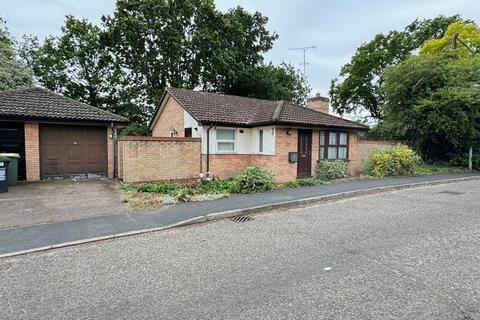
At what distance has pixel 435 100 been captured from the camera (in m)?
15.4

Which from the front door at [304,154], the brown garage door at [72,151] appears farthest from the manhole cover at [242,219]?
the brown garage door at [72,151]

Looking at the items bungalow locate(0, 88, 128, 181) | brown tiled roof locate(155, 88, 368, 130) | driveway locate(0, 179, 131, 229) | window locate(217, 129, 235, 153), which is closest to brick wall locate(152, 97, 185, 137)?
brown tiled roof locate(155, 88, 368, 130)

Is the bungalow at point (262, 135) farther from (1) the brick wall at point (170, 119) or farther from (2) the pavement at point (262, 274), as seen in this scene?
(2) the pavement at point (262, 274)

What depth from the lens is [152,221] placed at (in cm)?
611

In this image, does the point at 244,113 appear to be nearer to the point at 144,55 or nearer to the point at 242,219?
the point at 242,219

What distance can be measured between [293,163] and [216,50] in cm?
1472

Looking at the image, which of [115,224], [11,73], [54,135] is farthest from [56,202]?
[11,73]

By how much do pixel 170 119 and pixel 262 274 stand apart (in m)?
13.6

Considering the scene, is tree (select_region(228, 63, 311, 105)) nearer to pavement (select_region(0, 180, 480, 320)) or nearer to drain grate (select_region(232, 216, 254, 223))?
drain grate (select_region(232, 216, 254, 223))

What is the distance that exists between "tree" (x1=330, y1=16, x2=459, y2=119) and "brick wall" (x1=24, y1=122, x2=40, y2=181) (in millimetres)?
25360

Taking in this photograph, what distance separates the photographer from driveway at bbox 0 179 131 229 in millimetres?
6336

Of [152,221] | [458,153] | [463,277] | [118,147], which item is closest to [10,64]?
[118,147]

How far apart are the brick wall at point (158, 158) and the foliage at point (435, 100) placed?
43.1 feet

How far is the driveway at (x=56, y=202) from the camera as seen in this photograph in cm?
634
